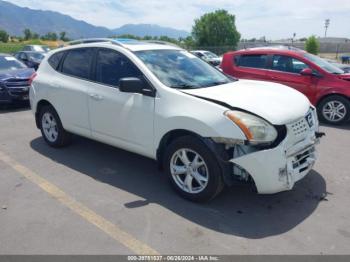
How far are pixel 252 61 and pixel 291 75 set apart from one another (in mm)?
1123

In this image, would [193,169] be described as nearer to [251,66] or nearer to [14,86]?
[251,66]

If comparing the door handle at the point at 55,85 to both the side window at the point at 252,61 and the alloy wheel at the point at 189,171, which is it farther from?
the side window at the point at 252,61

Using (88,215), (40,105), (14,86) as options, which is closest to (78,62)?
(40,105)

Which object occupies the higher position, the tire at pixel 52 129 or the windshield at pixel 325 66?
the windshield at pixel 325 66

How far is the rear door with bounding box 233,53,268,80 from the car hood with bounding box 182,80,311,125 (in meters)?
4.07

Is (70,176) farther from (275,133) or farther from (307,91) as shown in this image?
(307,91)

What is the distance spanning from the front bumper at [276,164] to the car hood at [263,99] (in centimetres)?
19

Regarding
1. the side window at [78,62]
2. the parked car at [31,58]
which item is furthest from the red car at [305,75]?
the parked car at [31,58]

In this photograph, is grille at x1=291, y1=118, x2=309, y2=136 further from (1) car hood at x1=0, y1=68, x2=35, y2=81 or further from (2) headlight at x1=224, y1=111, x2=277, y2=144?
(1) car hood at x1=0, y1=68, x2=35, y2=81

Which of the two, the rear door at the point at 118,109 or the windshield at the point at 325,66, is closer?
the rear door at the point at 118,109

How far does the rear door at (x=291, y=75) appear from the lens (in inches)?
298

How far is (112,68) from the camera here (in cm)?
452

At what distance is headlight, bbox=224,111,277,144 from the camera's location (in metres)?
3.26

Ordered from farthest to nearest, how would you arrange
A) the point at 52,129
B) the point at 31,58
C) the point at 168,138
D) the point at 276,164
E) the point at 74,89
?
the point at 31,58, the point at 52,129, the point at 74,89, the point at 168,138, the point at 276,164
